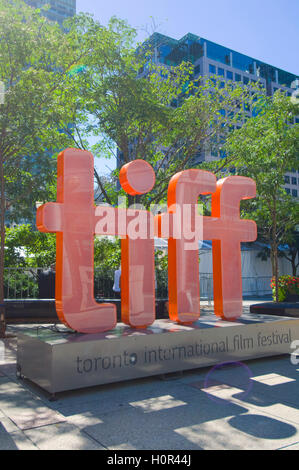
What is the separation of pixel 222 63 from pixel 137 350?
73449 millimetres

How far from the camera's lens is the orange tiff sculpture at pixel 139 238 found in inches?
247

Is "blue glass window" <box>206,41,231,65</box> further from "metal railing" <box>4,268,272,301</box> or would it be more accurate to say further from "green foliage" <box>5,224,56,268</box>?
"metal railing" <box>4,268,272,301</box>

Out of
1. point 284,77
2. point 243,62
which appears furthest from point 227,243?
point 284,77

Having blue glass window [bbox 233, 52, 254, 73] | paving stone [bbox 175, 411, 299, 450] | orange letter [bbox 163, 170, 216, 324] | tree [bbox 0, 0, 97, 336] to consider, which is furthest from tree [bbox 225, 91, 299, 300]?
blue glass window [bbox 233, 52, 254, 73]

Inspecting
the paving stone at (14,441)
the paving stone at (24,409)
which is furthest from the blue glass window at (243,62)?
the paving stone at (14,441)

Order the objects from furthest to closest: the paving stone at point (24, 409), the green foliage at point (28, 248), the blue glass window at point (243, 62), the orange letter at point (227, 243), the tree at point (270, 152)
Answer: the blue glass window at point (243, 62)
the green foliage at point (28, 248)
the tree at point (270, 152)
the orange letter at point (227, 243)
the paving stone at point (24, 409)

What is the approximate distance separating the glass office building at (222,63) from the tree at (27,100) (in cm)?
4584

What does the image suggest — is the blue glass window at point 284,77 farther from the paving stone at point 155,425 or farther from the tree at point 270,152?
the paving stone at point 155,425

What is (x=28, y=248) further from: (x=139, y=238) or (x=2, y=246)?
(x=139, y=238)

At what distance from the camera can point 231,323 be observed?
7391mm

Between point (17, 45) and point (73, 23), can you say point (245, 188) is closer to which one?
point (17, 45)

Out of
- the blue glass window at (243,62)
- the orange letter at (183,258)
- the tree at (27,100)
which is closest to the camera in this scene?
the orange letter at (183,258)

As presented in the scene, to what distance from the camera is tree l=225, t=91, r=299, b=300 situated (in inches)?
541
